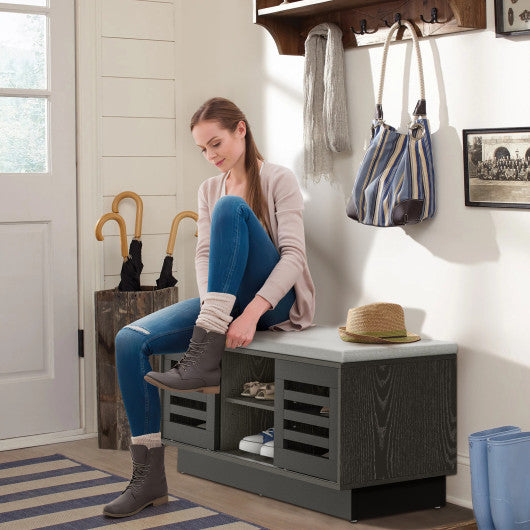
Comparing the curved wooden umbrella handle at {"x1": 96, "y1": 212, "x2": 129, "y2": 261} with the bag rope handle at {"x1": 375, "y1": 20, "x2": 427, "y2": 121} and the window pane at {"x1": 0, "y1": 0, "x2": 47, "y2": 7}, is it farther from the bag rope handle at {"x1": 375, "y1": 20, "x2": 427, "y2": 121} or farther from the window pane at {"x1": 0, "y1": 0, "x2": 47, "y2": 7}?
the bag rope handle at {"x1": 375, "y1": 20, "x2": 427, "y2": 121}

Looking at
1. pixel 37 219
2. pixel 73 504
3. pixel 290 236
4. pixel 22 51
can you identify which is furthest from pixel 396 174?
pixel 22 51

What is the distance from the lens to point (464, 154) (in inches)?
106

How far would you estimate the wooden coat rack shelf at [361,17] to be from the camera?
8.68 feet

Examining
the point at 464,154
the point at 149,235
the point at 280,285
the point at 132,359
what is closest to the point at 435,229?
the point at 464,154

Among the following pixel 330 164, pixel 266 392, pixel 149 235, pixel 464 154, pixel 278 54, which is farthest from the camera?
pixel 149 235

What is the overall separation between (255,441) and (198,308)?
43cm

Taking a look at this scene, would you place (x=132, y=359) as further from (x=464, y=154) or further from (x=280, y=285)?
(x=464, y=154)

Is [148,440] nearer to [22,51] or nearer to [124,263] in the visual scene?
[124,263]

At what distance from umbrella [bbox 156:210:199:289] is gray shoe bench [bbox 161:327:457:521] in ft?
2.35

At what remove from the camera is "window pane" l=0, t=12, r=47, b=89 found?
11.5ft

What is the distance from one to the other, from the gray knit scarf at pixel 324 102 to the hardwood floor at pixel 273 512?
1.03 m

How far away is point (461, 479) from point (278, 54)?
1.57 metres

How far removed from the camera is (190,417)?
3.11 metres

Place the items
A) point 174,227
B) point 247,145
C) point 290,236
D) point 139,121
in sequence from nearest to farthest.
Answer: point 290,236 → point 247,145 → point 174,227 → point 139,121
